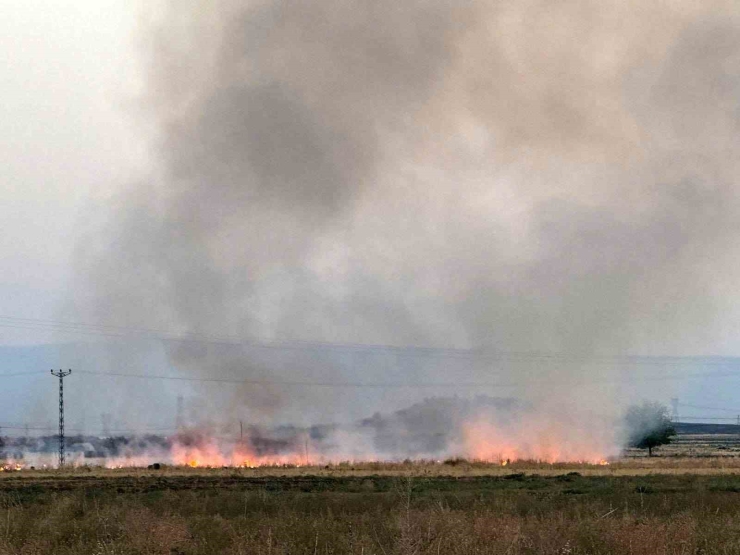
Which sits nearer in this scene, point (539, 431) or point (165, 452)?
point (165, 452)

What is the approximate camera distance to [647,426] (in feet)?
369

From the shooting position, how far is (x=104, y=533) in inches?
656

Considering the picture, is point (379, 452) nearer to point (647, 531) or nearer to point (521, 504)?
point (521, 504)

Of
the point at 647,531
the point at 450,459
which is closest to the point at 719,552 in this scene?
the point at 647,531

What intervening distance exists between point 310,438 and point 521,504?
226 ft

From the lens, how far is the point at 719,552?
14.4 metres

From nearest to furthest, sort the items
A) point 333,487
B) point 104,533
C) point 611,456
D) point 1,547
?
Result: point 1,547 → point 104,533 → point 333,487 → point 611,456

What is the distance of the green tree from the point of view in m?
108

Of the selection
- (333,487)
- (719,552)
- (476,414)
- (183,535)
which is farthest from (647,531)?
(476,414)

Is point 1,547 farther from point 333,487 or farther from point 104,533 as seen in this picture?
point 333,487

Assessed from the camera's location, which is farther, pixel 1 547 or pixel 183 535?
pixel 183 535

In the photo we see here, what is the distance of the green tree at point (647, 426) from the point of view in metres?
108

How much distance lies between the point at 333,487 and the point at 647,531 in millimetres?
27918

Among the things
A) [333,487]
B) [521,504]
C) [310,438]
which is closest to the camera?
[521,504]
